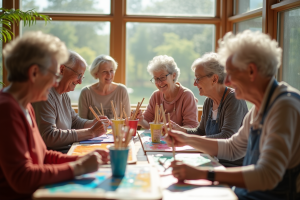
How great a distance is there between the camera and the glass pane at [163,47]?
4.60m

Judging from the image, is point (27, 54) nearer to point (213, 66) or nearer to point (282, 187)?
point (282, 187)

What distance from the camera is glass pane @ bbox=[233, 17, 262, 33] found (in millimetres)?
3730

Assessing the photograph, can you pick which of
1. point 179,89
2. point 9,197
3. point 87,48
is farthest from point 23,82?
point 87,48

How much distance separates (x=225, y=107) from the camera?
7.95 ft

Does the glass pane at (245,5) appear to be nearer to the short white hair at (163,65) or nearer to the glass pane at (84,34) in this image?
the short white hair at (163,65)

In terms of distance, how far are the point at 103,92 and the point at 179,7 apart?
6.08ft

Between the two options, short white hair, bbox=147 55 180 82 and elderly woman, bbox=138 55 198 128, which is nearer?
elderly woman, bbox=138 55 198 128

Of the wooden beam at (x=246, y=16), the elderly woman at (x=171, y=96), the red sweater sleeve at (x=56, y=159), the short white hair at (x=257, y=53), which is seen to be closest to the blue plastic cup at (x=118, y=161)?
the red sweater sleeve at (x=56, y=159)

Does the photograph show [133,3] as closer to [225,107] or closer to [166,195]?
[225,107]

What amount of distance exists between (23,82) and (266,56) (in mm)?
1166

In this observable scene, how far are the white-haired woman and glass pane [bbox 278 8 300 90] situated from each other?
5.89ft

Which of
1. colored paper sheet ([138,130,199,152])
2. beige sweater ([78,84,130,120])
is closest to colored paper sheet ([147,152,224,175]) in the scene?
colored paper sheet ([138,130,199,152])

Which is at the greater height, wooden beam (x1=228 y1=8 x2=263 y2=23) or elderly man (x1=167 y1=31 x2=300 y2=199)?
wooden beam (x1=228 y1=8 x2=263 y2=23)

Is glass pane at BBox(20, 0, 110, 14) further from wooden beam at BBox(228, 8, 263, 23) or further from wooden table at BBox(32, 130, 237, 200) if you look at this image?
wooden table at BBox(32, 130, 237, 200)
